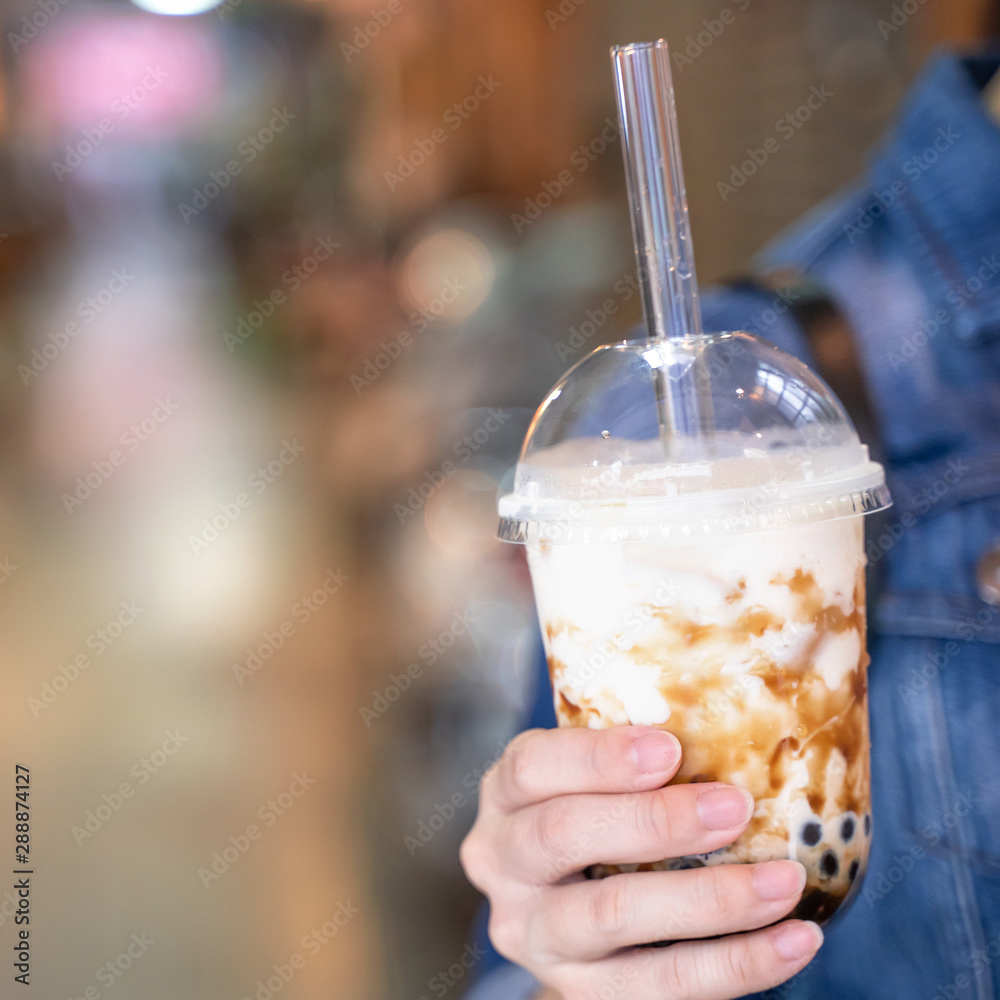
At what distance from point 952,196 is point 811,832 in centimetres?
72

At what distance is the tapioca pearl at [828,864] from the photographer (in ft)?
2.53

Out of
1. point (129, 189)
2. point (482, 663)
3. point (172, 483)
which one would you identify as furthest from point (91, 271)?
point (482, 663)

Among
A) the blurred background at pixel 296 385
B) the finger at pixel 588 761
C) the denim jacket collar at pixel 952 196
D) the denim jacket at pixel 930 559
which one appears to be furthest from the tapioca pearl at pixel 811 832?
the blurred background at pixel 296 385

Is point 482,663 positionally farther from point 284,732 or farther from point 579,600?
point 579,600

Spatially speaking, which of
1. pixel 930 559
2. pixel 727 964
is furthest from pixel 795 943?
pixel 930 559

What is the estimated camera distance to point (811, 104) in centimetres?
296

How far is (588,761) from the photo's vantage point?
759 mm

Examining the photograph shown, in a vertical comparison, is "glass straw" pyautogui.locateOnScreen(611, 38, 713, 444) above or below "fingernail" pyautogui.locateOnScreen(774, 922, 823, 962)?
above

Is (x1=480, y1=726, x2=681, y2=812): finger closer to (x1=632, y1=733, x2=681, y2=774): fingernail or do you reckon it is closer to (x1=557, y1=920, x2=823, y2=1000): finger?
(x1=632, y1=733, x2=681, y2=774): fingernail

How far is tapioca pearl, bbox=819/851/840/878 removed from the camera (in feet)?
2.53

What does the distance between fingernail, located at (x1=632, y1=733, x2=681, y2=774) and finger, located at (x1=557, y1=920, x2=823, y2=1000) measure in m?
0.15

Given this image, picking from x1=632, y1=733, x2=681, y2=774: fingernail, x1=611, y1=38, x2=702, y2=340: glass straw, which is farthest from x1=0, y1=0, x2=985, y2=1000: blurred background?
x1=632, y1=733, x2=681, y2=774: fingernail

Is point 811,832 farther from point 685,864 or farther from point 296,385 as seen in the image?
point 296,385

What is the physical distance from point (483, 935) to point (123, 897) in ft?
6.29
